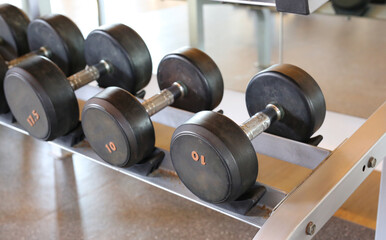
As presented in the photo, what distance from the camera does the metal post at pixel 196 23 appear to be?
2.20 metres

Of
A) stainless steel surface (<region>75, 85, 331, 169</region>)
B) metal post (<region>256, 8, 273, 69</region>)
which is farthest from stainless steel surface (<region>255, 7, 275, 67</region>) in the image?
stainless steel surface (<region>75, 85, 331, 169</region>)

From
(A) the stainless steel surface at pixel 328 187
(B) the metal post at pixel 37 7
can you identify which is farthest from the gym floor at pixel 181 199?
(A) the stainless steel surface at pixel 328 187

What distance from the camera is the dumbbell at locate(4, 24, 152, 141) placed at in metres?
1.15

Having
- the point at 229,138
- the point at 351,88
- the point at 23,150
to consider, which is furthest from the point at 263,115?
the point at 23,150

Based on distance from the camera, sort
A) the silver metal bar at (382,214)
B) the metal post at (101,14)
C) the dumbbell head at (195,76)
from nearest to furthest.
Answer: the silver metal bar at (382,214) < the dumbbell head at (195,76) < the metal post at (101,14)

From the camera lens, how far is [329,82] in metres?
2.01

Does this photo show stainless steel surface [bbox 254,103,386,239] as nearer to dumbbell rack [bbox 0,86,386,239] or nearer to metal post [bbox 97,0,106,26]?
dumbbell rack [bbox 0,86,386,239]

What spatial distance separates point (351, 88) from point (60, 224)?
4.07ft

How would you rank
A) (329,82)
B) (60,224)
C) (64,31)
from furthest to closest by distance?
1. (329,82)
2. (60,224)
3. (64,31)

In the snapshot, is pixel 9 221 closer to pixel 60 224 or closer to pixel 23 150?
pixel 60 224

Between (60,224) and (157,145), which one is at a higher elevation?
(157,145)

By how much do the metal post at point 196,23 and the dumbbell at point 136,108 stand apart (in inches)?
39.5

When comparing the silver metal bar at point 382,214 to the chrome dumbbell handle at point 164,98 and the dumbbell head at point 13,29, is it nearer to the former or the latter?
the chrome dumbbell handle at point 164,98

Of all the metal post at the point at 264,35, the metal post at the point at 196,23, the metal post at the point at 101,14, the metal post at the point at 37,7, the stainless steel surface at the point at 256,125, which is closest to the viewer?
the stainless steel surface at the point at 256,125
